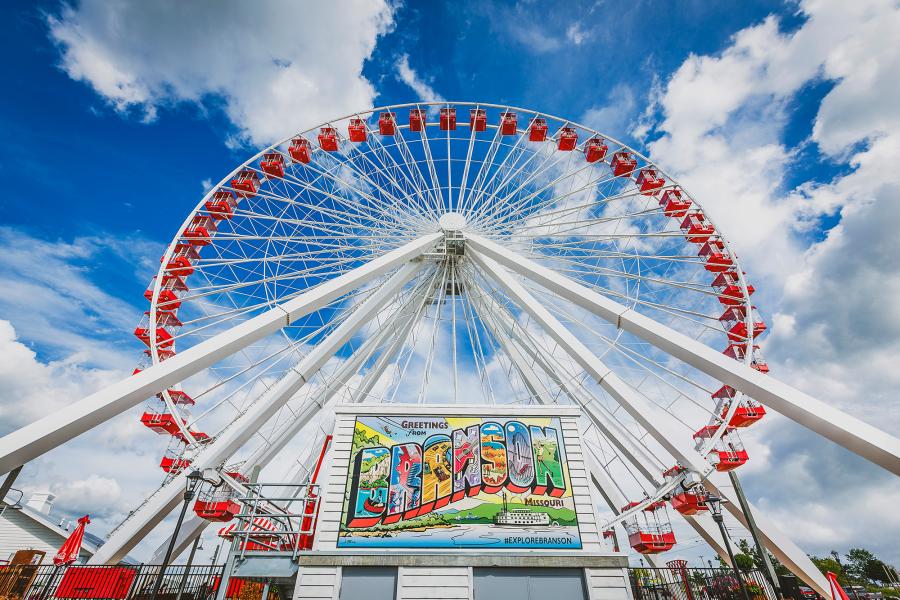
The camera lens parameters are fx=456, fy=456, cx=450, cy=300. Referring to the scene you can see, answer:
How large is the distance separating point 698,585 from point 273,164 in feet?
77.5

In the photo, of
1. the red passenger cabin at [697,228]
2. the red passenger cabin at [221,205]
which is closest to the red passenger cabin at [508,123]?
the red passenger cabin at [697,228]

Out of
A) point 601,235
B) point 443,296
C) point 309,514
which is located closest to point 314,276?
point 443,296

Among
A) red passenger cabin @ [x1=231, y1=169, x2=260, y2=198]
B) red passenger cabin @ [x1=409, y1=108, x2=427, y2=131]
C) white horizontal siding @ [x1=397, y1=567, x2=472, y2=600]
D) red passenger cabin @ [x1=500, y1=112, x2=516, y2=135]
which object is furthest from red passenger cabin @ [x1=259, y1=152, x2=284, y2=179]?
white horizontal siding @ [x1=397, y1=567, x2=472, y2=600]

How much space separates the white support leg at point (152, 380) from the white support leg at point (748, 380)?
717 centimetres

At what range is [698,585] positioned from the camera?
14023 mm

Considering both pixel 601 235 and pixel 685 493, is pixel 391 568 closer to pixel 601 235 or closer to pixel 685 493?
pixel 685 493

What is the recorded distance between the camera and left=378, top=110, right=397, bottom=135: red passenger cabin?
22.6m

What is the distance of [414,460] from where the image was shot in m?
11.4

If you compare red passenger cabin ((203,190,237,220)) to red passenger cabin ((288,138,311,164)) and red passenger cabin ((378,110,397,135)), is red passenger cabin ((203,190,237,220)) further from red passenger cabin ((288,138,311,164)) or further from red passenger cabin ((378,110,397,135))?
red passenger cabin ((378,110,397,135))

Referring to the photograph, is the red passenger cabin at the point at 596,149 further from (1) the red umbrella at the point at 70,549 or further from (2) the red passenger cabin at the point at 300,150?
(1) the red umbrella at the point at 70,549

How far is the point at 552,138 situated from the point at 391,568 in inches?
783

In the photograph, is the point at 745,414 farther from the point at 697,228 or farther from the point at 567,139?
the point at 567,139

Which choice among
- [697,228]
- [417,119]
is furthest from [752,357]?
[417,119]

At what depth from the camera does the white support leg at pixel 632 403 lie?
14.8m
